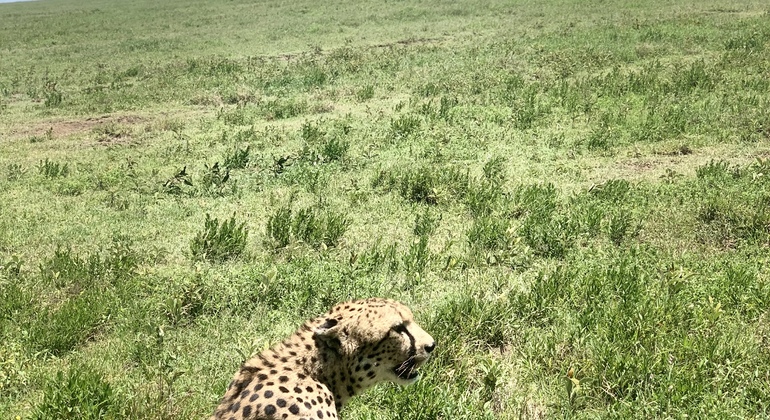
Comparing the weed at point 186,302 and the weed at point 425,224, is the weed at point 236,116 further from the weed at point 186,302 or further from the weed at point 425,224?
the weed at point 186,302

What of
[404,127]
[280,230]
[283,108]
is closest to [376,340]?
[280,230]

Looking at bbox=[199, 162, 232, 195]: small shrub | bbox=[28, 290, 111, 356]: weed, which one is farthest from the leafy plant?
bbox=[28, 290, 111, 356]: weed

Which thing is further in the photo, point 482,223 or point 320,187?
point 320,187

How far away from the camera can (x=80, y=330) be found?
6.17 meters

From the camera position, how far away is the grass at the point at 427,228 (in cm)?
529

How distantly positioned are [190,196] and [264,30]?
2483 cm

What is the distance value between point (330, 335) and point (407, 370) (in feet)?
2.08

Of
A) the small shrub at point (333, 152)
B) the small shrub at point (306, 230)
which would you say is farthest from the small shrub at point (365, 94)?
the small shrub at point (306, 230)

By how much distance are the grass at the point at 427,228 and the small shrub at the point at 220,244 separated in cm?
3

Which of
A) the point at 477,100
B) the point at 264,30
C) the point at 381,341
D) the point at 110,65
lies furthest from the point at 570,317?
the point at 264,30

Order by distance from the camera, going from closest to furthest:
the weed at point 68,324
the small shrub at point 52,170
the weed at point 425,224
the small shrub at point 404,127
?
the weed at point 68,324 < the weed at point 425,224 < the small shrub at point 52,170 < the small shrub at point 404,127

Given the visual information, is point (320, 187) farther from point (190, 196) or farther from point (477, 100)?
point (477, 100)

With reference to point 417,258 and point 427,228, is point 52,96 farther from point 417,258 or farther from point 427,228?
point 417,258

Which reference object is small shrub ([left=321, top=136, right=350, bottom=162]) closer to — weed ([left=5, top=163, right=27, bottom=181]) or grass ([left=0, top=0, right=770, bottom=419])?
grass ([left=0, top=0, right=770, bottom=419])
